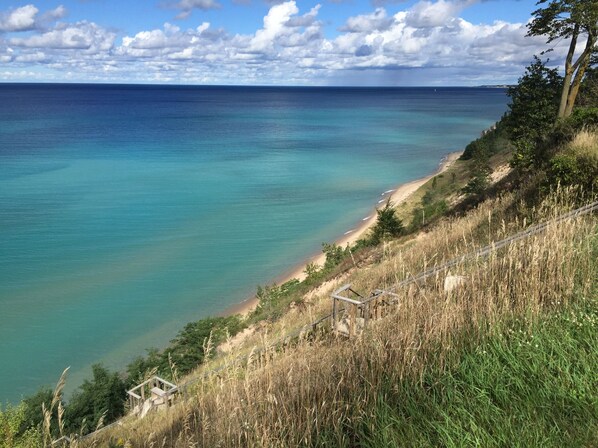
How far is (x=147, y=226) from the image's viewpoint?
3875cm

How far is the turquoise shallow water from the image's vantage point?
75.8 ft

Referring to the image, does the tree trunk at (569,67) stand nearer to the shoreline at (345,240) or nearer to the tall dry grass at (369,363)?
the shoreline at (345,240)

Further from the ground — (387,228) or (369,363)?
(369,363)

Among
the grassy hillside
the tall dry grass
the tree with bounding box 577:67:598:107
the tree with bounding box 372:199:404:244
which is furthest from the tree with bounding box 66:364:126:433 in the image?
the tree with bounding box 577:67:598:107

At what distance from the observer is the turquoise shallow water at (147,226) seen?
23.1 meters

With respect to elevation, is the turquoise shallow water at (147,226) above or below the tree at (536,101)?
below

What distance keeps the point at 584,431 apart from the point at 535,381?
563 millimetres

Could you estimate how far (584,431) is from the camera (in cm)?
325

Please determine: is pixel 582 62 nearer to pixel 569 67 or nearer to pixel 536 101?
pixel 569 67

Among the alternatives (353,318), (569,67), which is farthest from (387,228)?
(353,318)

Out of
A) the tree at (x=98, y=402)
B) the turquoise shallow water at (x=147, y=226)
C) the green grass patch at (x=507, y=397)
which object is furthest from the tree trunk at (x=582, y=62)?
the tree at (x=98, y=402)

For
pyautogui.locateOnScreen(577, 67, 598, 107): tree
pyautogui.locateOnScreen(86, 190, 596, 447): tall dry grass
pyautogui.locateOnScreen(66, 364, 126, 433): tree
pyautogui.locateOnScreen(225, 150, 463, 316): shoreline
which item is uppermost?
pyautogui.locateOnScreen(577, 67, 598, 107): tree

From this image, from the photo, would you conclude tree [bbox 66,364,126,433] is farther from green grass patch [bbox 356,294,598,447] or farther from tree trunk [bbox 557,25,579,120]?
tree trunk [bbox 557,25,579,120]

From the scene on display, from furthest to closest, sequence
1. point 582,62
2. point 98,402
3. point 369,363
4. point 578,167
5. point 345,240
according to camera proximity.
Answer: point 345,240 < point 582,62 < point 98,402 < point 578,167 < point 369,363
